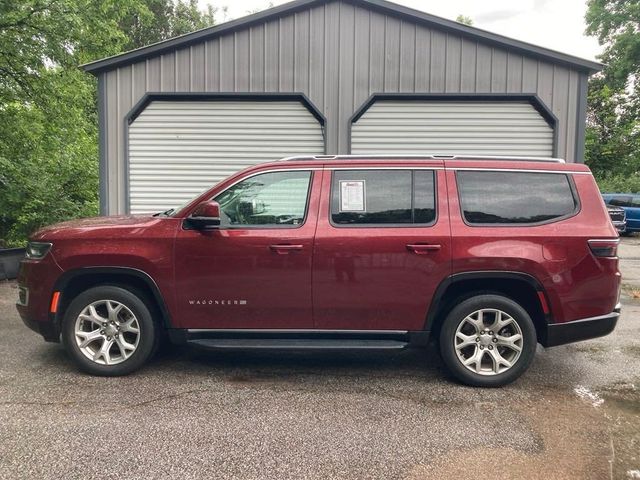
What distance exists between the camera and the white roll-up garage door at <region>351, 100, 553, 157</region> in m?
8.83

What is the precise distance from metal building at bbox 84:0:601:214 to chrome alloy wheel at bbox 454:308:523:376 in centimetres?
505

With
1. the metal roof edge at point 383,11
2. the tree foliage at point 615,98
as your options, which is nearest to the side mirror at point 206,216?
the metal roof edge at point 383,11

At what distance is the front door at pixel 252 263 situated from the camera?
170 inches

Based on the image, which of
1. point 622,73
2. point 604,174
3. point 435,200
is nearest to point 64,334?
point 435,200

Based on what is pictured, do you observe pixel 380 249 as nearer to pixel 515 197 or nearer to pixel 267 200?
pixel 267 200

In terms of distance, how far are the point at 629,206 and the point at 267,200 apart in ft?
68.2

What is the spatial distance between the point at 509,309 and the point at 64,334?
146 inches

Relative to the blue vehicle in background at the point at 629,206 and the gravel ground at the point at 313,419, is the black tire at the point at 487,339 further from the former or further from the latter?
the blue vehicle in background at the point at 629,206

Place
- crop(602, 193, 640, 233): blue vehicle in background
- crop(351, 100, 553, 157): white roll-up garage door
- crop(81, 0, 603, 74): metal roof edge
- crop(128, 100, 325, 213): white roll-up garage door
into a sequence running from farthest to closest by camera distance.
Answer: crop(602, 193, 640, 233): blue vehicle in background → crop(128, 100, 325, 213): white roll-up garage door → crop(351, 100, 553, 157): white roll-up garage door → crop(81, 0, 603, 74): metal roof edge

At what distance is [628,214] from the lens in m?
20.5

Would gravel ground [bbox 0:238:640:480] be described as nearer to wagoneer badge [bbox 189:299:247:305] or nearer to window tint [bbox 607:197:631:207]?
wagoneer badge [bbox 189:299:247:305]

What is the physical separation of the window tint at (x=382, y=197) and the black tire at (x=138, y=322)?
5.86 ft

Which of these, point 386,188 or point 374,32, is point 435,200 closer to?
point 386,188

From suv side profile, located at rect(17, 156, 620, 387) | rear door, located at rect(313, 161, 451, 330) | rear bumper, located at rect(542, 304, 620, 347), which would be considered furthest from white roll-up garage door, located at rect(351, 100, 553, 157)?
Answer: rear bumper, located at rect(542, 304, 620, 347)
